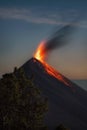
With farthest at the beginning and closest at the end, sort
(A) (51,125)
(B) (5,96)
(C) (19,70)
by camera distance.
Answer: (A) (51,125) < (C) (19,70) < (B) (5,96)

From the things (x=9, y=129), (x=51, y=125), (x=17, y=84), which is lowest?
(x=9, y=129)

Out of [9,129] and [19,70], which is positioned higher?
[19,70]

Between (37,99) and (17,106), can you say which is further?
(37,99)

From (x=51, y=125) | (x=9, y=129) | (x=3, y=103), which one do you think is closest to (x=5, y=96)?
(x=3, y=103)

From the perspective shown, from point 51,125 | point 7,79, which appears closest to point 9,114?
point 7,79

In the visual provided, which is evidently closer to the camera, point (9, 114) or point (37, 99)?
point (9, 114)

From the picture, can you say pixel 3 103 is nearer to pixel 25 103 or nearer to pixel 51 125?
pixel 25 103

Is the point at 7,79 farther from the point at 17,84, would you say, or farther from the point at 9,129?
the point at 9,129

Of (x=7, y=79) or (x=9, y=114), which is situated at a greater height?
(x=7, y=79)

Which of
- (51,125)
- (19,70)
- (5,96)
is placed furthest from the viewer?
(51,125)
